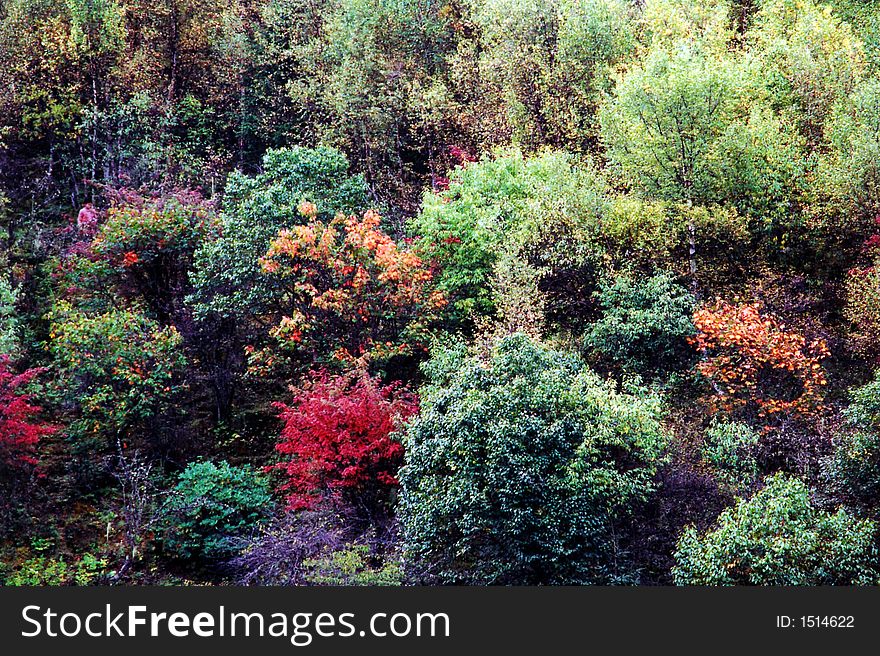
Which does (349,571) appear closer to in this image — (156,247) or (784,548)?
(784,548)

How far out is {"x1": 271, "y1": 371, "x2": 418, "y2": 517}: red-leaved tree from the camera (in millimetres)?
27000

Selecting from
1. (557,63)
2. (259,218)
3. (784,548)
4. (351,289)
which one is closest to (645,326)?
(784,548)

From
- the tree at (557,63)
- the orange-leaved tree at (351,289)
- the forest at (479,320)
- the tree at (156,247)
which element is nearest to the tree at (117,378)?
the forest at (479,320)

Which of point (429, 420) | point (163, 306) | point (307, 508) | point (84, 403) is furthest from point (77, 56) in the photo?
point (429, 420)

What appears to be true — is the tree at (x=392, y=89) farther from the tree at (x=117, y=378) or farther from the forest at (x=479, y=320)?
the tree at (x=117, y=378)

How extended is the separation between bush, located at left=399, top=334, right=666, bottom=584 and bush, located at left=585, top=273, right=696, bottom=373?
443 centimetres

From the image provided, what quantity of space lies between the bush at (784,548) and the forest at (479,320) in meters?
0.08

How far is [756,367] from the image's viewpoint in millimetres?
27844

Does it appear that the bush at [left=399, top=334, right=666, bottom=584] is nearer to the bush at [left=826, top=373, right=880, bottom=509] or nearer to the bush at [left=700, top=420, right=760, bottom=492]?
the bush at [left=700, top=420, right=760, bottom=492]

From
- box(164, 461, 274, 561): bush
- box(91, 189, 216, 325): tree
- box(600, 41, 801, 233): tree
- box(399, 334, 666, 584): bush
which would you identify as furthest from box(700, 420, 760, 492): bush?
box(91, 189, 216, 325): tree

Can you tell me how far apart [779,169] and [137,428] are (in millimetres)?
25970

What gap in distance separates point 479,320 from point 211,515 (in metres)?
11.4

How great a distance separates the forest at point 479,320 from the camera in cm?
2256

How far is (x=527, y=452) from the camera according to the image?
72.7 feet
